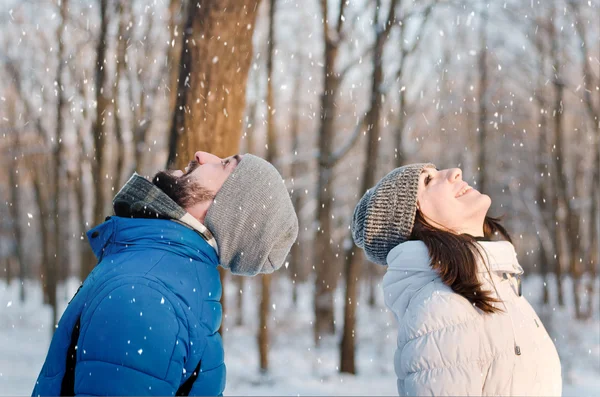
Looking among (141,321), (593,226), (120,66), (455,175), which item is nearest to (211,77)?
(455,175)

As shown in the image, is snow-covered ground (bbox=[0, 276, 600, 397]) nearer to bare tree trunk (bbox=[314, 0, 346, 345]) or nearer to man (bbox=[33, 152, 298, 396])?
bare tree trunk (bbox=[314, 0, 346, 345])

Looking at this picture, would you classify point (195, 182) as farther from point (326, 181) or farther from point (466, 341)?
point (326, 181)

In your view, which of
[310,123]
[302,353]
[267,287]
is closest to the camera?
[267,287]

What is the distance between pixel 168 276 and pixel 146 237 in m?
0.23

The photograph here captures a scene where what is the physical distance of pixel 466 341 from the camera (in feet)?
7.22

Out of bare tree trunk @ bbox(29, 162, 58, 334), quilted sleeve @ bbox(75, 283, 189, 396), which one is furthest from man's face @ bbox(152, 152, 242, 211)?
bare tree trunk @ bbox(29, 162, 58, 334)

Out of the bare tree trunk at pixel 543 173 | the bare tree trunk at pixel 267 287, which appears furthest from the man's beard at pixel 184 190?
the bare tree trunk at pixel 543 173

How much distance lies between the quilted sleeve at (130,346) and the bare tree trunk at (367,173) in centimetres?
769

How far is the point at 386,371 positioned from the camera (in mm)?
10680

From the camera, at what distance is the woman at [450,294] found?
219cm

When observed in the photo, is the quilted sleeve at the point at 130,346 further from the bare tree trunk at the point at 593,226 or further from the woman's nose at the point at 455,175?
the bare tree trunk at the point at 593,226

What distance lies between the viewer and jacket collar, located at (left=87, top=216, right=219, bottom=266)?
2.25 m

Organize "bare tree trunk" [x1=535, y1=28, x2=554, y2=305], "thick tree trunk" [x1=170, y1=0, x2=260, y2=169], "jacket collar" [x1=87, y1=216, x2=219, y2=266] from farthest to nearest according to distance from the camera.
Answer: "bare tree trunk" [x1=535, y1=28, x2=554, y2=305] → "thick tree trunk" [x1=170, y1=0, x2=260, y2=169] → "jacket collar" [x1=87, y1=216, x2=219, y2=266]

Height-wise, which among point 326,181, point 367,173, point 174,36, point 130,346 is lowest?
point 326,181
